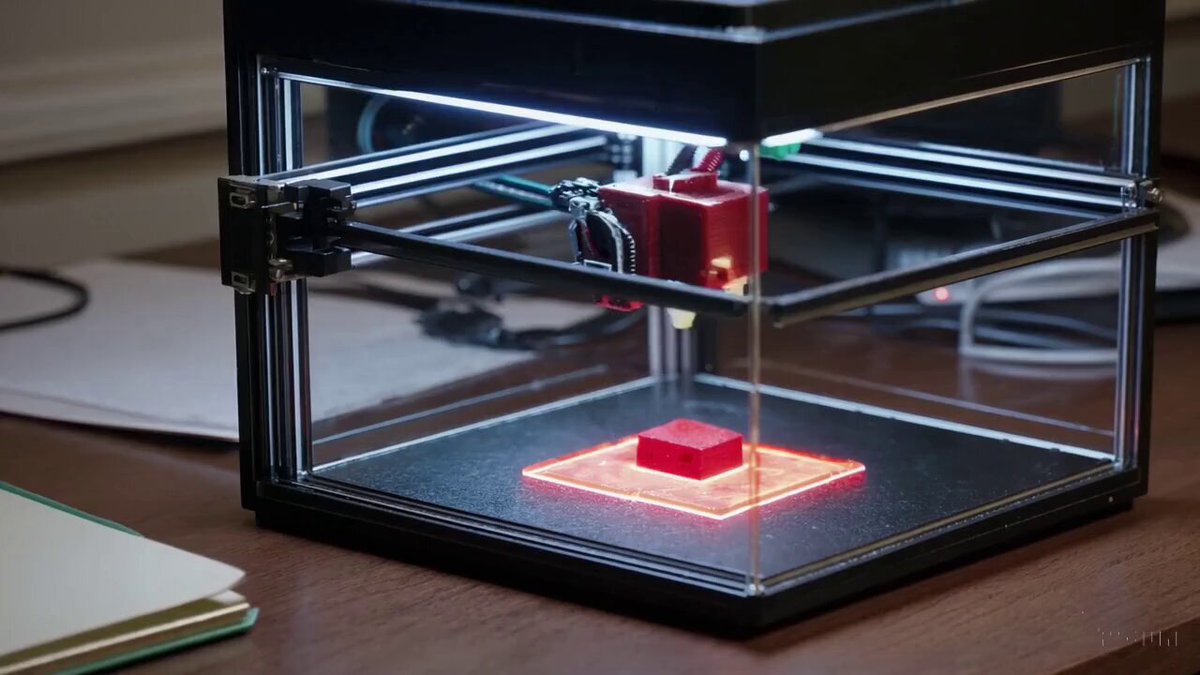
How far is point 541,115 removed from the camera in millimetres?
666

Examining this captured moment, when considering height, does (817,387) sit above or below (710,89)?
below

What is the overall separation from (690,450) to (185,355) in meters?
0.36

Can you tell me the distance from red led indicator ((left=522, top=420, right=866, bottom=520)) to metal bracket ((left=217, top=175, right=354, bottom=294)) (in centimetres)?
12

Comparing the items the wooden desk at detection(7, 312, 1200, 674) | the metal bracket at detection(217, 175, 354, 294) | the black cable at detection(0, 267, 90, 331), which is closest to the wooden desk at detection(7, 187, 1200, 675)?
the wooden desk at detection(7, 312, 1200, 674)

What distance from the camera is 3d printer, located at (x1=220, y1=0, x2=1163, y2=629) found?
64 centimetres

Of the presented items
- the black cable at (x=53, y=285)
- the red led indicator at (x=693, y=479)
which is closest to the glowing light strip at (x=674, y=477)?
the red led indicator at (x=693, y=479)

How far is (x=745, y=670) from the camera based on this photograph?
62 centimetres

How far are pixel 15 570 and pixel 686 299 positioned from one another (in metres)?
0.25

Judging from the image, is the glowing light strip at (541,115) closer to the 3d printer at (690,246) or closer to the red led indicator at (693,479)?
the 3d printer at (690,246)

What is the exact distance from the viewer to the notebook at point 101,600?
0.62 m

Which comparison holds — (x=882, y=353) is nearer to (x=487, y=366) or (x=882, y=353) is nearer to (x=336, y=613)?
(x=487, y=366)

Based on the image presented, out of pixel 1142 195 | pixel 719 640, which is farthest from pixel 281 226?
pixel 1142 195

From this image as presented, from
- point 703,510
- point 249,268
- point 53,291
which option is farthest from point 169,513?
point 53,291

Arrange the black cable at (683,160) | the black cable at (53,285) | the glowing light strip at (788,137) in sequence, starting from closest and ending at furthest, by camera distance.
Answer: the glowing light strip at (788,137) → the black cable at (683,160) → the black cable at (53,285)
